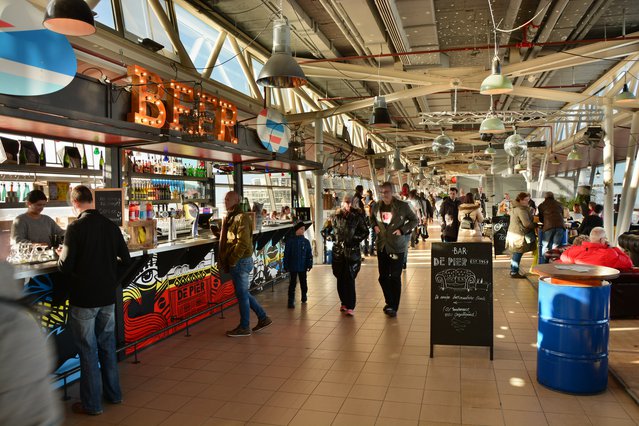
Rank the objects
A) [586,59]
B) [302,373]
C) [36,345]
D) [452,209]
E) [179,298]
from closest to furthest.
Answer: [36,345], [302,373], [179,298], [586,59], [452,209]

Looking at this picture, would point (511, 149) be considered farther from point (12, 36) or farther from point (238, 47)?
point (12, 36)

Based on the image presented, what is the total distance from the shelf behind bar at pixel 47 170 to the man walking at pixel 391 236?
12.4ft

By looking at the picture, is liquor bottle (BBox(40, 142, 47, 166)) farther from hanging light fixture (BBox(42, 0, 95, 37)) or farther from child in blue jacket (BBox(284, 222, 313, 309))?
child in blue jacket (BBox(284, 222, 313, 309))

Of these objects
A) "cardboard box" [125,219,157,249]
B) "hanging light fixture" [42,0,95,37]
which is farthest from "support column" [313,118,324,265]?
"hanging light fixture" [42,0,95,37]

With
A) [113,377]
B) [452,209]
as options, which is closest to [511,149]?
[452,209]

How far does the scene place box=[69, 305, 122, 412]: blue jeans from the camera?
3.79 meters

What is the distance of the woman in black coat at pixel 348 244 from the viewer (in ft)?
21.6

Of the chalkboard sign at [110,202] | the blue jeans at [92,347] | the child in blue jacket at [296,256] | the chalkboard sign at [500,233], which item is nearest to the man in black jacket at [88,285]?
the blue jeans at [92,347]

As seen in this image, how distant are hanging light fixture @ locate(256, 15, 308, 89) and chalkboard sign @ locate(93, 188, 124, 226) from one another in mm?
1836

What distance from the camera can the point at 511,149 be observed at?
11555 millimetres

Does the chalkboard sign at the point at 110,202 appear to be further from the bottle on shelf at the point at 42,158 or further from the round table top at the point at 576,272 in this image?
the round table top at the point at 576,272

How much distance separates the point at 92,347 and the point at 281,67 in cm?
268

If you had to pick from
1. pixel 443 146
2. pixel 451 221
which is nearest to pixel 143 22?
pixel 443 146

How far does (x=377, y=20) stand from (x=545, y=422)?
6.16m
